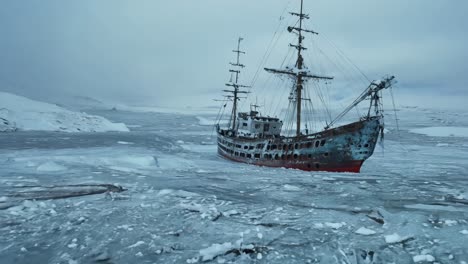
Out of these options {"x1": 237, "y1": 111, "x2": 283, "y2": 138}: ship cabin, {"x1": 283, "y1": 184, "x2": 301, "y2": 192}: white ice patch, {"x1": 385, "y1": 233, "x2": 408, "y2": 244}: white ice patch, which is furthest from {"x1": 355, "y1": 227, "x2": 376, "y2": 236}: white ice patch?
{"x1": 237, "y1": 111, "x2": 283, "y2": 138}: ship cabin

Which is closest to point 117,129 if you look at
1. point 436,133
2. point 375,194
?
point 375,194

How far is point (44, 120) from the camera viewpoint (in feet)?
170

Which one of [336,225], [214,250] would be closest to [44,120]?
[214,250]

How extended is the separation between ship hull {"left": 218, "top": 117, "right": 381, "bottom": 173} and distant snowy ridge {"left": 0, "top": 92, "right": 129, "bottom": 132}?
1654 inches

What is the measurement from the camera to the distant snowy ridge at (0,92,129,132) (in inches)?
1906

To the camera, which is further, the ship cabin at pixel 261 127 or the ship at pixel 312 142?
the ship cabin at pixel 261 127

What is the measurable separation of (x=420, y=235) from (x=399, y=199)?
388cm

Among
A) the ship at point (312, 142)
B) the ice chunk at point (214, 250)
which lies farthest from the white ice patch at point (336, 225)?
the ship at point (312, 142)

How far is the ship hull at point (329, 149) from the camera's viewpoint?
Answer: 714 inches

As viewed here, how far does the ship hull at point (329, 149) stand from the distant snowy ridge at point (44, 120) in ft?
138

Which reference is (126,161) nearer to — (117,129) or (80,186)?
(80,186)

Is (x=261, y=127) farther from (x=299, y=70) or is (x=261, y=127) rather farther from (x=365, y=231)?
(x=365, y=231)

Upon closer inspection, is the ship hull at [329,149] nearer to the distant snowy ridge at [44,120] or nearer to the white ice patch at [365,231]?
the white ice patch at [365,231]

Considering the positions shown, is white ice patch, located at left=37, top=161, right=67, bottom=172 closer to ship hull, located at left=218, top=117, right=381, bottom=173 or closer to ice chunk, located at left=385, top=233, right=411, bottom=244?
ship hull, located at left=218, top=117, right=381, bottom=173
